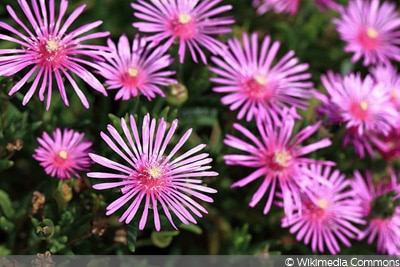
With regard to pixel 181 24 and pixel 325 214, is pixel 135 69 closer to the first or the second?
pixel 181 24

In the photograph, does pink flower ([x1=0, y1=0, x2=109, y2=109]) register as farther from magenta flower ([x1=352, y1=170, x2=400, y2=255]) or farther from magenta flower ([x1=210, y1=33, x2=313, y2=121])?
magenta flower ([x1=352, y1=170, x2=400, y2=255])

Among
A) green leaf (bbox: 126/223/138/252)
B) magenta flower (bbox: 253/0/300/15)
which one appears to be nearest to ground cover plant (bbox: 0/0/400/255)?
green leaf (bbox: 126/223/138/252)

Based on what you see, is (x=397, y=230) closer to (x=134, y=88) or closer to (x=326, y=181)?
(x=326, y=181)

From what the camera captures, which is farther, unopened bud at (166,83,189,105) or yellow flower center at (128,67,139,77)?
unopened bud at (166,83,189,105)

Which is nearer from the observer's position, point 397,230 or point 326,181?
point 326,181

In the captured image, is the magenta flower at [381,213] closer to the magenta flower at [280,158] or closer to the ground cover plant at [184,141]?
the ground cover plant at [184,141]

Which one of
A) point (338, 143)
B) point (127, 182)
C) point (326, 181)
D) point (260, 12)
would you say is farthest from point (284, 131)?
point (260, 12)

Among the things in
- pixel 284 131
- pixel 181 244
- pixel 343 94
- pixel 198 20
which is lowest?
pixel 181 244
